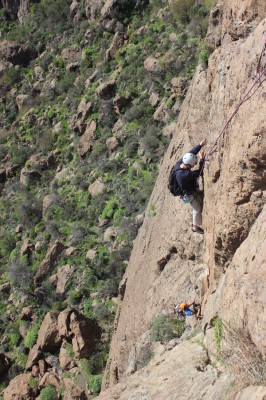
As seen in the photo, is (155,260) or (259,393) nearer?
(259,393)

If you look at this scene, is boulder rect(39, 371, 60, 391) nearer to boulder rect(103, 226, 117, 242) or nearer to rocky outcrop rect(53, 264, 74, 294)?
rocky outcrop rect(53, 264, 74, 294)

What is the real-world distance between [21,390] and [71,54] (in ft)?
79.1

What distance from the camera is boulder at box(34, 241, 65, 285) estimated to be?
69.3 ft

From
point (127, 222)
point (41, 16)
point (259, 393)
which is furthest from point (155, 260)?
point (41, 16)

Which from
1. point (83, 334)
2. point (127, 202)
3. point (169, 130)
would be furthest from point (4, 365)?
point (169, 130)

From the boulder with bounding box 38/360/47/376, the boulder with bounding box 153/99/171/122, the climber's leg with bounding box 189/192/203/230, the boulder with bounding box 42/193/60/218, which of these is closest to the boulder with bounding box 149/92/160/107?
the boulder with bounding box 153/99/171/122

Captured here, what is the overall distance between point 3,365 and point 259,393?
17939mm

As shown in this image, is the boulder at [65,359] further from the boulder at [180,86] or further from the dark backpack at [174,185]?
the boulder at [180,86]

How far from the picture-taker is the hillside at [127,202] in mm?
5293

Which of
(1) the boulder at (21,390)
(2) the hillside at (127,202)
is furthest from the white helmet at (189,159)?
(1) the boulder at (21,390)

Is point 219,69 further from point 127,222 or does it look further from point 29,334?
point 29,334

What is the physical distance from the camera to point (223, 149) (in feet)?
19.5

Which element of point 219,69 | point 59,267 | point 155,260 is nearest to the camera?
point 219,69

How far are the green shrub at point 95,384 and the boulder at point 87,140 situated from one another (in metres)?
13.2
